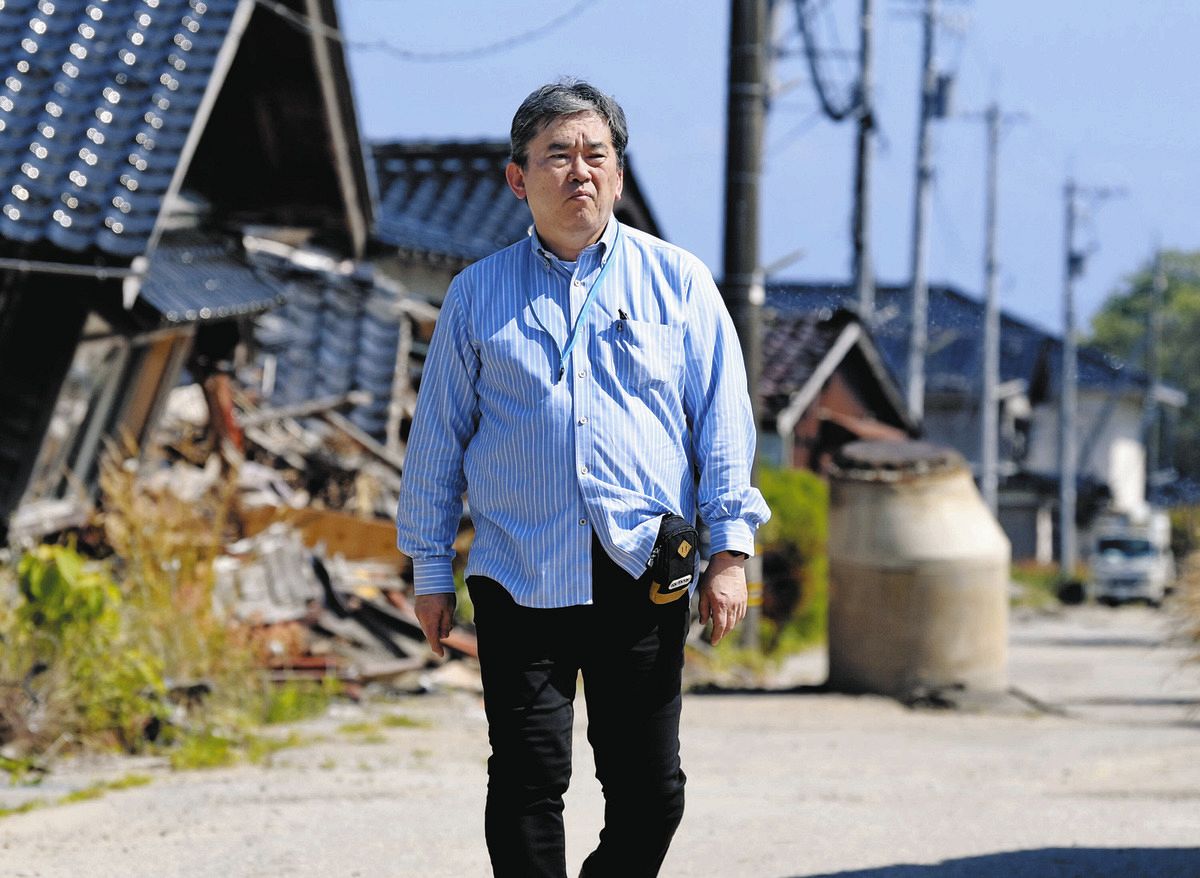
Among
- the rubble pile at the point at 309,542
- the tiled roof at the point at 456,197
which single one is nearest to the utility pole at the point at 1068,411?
the tiled roof at the point at 456,197

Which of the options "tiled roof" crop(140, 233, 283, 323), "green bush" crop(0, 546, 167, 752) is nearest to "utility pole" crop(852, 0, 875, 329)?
"tiled roof" crop(140, 233, 283, 323)

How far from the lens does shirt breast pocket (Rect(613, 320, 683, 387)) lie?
422cm

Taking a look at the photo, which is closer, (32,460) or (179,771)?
(179,771)

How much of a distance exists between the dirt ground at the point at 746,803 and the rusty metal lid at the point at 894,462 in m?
1.60

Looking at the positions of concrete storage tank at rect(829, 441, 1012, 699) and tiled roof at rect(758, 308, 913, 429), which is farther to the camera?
tiled roof at rect(758, 308, 913, 429)

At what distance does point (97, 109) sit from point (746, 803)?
5508 mm

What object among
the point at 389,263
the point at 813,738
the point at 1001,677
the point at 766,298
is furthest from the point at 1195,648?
the point at 766,298

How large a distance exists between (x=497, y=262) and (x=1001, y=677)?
28.4 feet

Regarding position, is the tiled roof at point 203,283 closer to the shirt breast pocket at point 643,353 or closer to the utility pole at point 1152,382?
the shirt breast pocket at point 643,353

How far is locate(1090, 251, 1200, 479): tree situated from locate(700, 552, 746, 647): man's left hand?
76.2 meters

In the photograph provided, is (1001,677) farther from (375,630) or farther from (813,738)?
(375,630)

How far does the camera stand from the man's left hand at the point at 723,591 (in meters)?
4.23

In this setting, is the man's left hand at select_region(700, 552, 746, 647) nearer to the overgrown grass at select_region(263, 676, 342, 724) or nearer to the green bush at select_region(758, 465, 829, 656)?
the overgrown grass at select_region(263, 676, 342, 724)

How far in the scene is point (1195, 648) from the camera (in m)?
12.0
